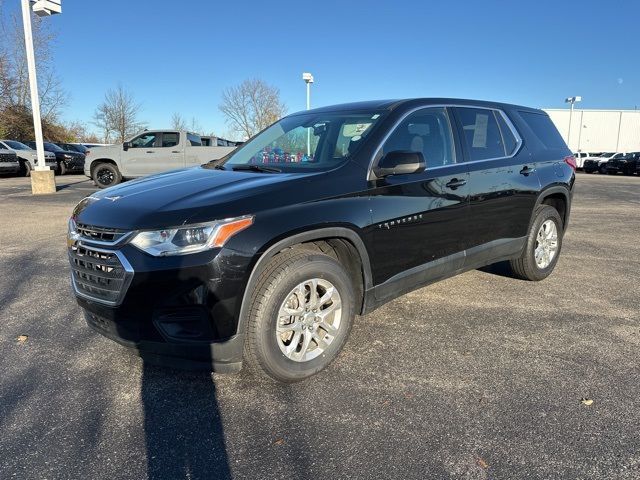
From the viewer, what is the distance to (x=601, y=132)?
53969mm

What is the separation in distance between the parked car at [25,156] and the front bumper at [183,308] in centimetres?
2086

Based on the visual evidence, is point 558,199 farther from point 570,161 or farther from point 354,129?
point 354,129

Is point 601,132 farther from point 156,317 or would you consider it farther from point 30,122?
point 156,317

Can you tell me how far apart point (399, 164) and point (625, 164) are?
34738mm

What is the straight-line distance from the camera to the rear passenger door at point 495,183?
13.5 feet

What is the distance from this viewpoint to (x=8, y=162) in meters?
20.1

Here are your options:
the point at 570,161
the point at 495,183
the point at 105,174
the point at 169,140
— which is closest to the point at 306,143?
the point at 495,183

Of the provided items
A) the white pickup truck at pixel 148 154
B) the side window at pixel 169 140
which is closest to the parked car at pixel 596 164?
the white pickup truck at pixel 148 154

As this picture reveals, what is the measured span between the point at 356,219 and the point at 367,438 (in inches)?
52.7

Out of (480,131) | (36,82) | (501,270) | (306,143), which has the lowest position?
(501,270)

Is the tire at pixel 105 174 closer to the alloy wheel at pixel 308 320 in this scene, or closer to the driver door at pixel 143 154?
the driver door at pixel 143 154

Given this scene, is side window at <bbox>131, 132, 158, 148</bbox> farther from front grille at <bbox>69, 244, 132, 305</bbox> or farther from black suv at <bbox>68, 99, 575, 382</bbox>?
front grille at <bbox>69, 244, 132, 305</bbox>

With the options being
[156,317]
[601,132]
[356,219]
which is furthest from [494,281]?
[601,132]

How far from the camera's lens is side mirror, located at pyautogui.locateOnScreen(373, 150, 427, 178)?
129 inches
